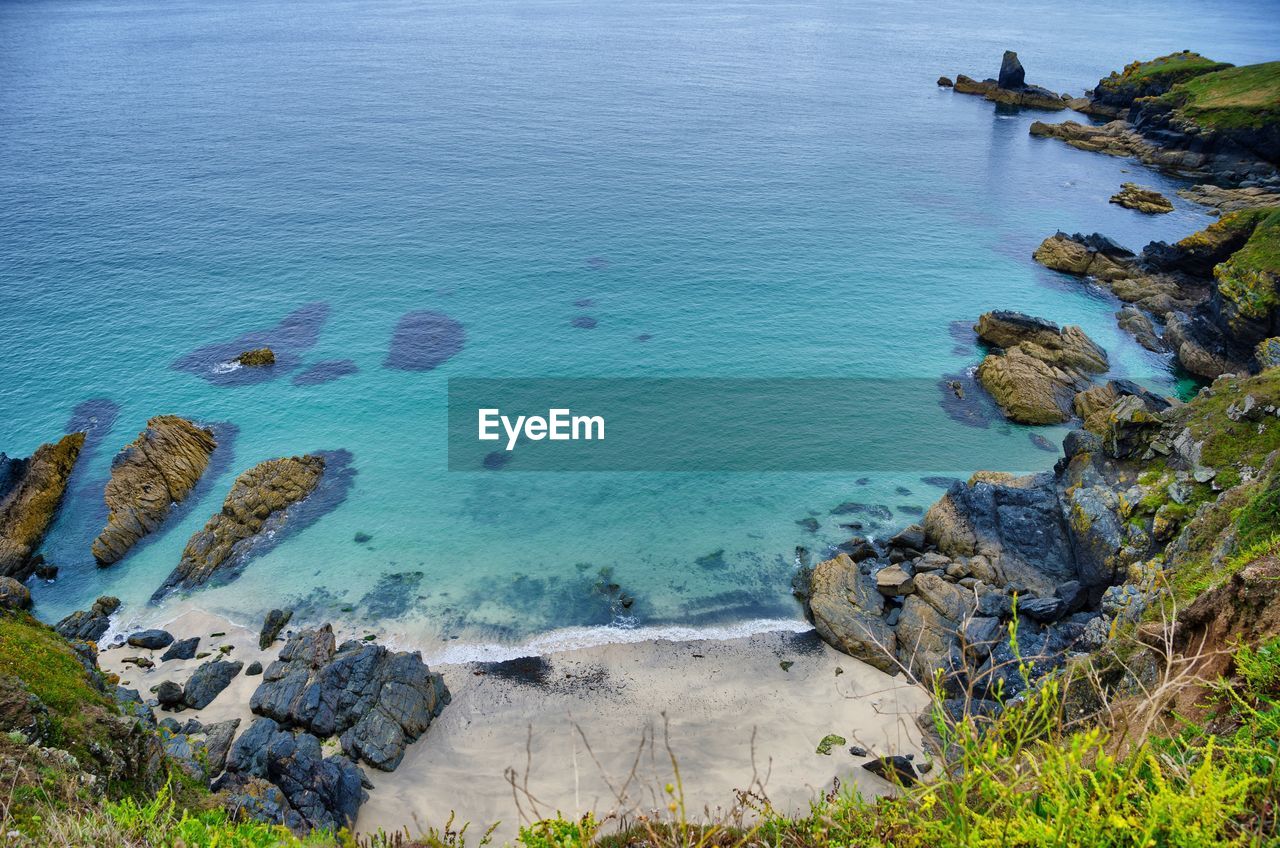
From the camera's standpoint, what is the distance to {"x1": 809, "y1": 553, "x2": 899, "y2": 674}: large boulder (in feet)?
98.2

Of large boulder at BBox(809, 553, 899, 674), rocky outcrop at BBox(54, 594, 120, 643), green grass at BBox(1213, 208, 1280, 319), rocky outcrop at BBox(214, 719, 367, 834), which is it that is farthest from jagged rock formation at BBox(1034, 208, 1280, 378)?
rocky outcrop at BBox(54, 594, 120, 643)

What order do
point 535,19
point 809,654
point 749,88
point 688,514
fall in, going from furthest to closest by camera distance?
point 535,19, point 749,88, point 688,514, point 809,654

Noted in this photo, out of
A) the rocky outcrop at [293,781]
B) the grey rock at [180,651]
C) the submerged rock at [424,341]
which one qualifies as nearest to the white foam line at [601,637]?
the rocky outcrop at [293,781]

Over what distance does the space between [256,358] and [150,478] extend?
13.5m

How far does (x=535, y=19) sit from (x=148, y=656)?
196009 millimetres

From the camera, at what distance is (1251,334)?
4681 centimetres

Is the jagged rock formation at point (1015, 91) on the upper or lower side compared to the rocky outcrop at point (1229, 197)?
upper

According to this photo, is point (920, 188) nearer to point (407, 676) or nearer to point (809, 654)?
point (809, 654)

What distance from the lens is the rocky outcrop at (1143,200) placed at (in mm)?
75688

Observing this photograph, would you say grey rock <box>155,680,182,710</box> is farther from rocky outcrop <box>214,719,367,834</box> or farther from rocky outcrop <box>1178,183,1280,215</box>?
rocky outcrop <box>1178,183,1280,215</box>

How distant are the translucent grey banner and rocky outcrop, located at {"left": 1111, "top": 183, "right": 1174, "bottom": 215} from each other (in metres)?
45.1

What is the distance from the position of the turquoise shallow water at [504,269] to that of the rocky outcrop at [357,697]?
389 centimetres

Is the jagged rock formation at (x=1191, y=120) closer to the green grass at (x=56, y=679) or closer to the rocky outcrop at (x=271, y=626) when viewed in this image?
the rocky outcrop at (x=271, y=626)

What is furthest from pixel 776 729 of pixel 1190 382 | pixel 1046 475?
pixel 1190 382
